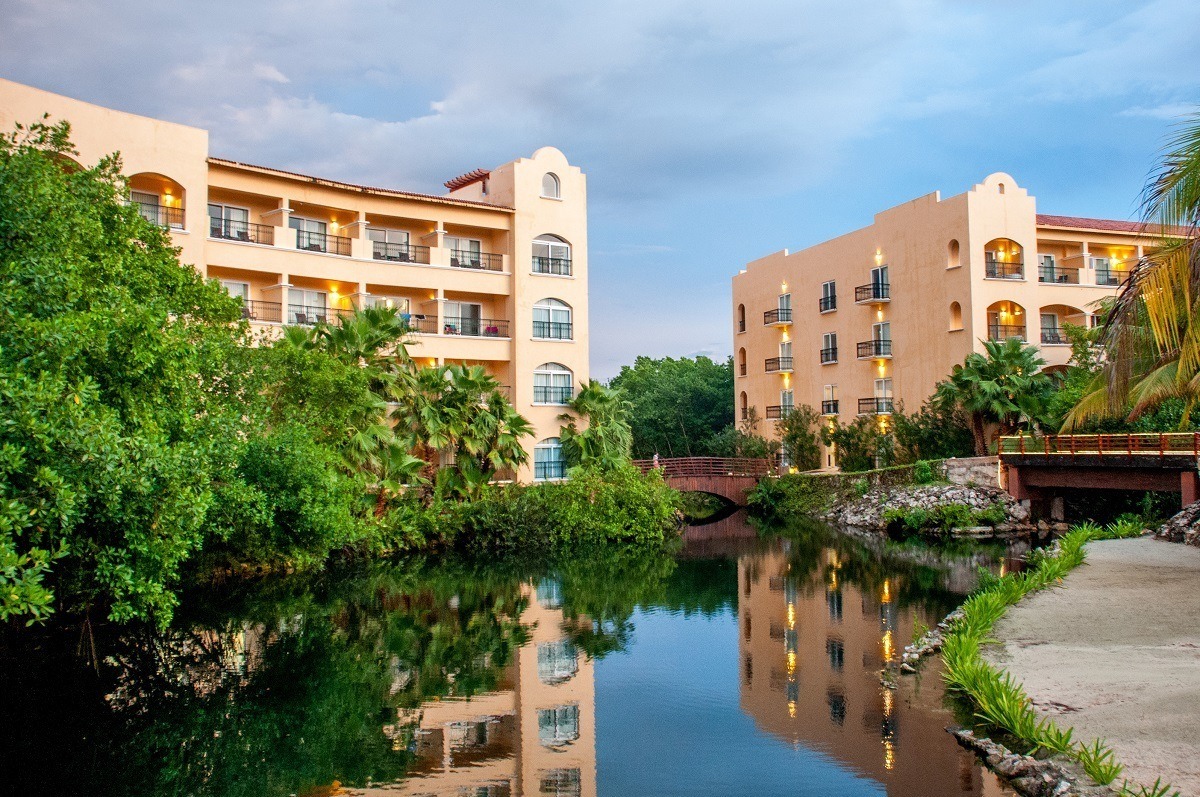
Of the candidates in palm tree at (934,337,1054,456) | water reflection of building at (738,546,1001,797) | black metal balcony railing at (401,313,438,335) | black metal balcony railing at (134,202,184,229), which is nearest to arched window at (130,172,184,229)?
black metal balcony railing at (134,202,184,229)

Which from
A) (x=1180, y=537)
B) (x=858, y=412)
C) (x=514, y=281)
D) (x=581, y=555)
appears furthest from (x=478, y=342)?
(x=1180, y=537)

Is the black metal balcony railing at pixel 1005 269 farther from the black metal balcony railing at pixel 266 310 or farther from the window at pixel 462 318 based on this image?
the black metal balcony railing at pixel 266 310

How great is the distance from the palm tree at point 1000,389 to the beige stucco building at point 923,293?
3.32 m

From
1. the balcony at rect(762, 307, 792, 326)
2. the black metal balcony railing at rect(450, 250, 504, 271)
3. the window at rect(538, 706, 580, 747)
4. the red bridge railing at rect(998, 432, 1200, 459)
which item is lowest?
the window at rect(538, 706, 580, 747)

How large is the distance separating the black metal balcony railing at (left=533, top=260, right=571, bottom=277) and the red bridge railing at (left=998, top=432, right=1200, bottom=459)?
1822cm

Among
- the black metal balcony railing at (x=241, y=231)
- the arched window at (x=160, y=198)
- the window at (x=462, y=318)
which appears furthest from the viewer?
the window at (x=462, y=318)

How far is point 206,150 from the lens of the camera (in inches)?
1361

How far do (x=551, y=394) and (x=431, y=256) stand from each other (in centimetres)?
709

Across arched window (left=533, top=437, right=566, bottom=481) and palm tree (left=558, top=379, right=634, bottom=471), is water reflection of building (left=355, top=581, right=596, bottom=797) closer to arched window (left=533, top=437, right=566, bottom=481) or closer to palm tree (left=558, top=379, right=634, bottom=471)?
palm tree (left=558, top=379, right=634, bottom=471)

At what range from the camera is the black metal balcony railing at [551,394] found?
135 ft

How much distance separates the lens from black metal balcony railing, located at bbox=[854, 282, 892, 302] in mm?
49938

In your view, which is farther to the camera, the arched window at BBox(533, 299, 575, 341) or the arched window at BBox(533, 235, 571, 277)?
the arched window at BBox(533, 235, 571, 277)

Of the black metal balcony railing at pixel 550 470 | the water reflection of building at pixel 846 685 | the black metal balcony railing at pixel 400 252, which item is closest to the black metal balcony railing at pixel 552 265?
the black metal balcony railing at pixel 400 252

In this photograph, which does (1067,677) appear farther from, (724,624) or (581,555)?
(581,555)
